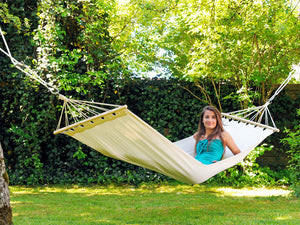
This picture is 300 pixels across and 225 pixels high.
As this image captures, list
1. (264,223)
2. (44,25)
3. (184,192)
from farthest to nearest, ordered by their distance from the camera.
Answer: (44,25) < (184,192) < (264,223)

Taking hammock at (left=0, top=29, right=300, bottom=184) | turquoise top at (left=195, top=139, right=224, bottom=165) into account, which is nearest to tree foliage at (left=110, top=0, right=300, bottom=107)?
turquoise top at (left=195, top=139, right=224, bottom=165)

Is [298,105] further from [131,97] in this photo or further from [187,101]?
[131,97]

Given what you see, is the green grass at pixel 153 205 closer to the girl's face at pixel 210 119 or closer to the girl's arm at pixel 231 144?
the girl's arm at pixel 231 144

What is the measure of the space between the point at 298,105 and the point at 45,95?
3.40 metres

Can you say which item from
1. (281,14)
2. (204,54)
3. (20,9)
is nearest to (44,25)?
(20,9)

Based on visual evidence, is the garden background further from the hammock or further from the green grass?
the hammock

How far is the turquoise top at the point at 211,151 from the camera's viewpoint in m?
3.28

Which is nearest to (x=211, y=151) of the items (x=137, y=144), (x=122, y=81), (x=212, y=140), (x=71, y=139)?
(x=212, y=140)

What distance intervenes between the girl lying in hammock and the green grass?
0.50m

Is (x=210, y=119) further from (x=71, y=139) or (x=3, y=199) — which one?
(x=71, y=139)

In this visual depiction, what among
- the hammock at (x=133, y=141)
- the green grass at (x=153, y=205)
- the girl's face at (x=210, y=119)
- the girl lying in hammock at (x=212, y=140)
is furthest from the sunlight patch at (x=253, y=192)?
the hammock at (x=133, y=141)

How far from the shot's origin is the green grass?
2977 millimetres

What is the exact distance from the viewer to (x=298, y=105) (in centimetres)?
503

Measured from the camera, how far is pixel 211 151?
332 centimetres
